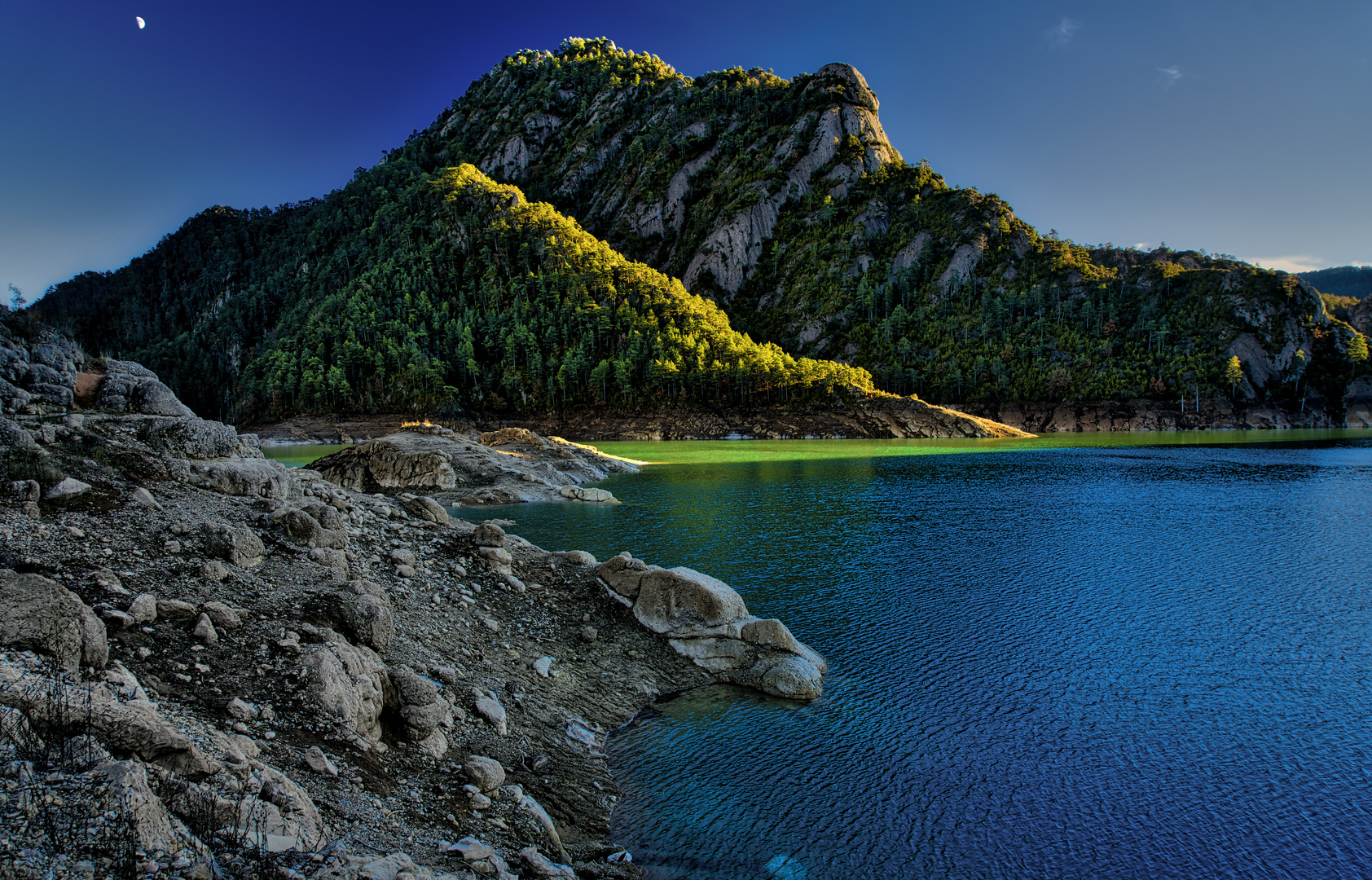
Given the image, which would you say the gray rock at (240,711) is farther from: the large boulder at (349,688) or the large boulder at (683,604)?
the large boulder at (683,604)

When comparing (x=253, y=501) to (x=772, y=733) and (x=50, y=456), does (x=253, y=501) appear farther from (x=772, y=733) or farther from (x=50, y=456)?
(x=772, y=733)

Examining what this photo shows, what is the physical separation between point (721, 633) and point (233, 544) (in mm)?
10566

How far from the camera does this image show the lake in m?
9.36

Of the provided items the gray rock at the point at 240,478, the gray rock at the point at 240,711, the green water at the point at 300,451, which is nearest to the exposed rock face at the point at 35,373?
the gray rock at the point at 240,478

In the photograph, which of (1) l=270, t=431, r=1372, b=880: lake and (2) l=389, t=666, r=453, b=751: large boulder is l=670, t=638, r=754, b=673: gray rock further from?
(2) l=389, t=666, r=453, b=751: large boulder

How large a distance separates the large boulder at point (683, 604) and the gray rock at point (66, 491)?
11884 millimetres

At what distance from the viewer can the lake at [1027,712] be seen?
9.36 meters

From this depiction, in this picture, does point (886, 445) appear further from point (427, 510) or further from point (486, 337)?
point (486, 337)

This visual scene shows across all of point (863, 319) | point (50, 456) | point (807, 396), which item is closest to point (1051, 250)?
point (863, 319)

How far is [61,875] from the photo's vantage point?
4.40 metres

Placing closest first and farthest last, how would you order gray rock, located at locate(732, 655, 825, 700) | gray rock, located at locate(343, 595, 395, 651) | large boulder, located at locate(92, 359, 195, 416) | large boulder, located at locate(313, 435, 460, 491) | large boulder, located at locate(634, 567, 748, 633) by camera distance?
gray rock, located at locate(343, 595, 395, 651)
gray rock, located at locate(732, 655, 825, 700)
large boulder, located at locate(634, 567, 748, 633)
large boulder, located at locate(92, 359, 195, 416)
large boulder, located at locate(313, 435, 460, 491)

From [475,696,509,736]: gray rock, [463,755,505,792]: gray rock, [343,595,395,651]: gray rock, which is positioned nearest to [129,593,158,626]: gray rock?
[343,595,395,651]: gray rock

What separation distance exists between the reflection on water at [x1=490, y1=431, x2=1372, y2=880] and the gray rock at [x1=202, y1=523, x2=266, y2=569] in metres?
8.21

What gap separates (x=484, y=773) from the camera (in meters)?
9.05
